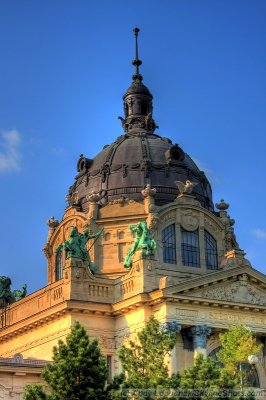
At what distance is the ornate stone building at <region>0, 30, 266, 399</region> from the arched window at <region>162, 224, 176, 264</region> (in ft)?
0.25

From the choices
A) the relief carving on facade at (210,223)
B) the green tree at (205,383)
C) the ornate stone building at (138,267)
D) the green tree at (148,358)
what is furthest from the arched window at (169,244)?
the green tree at (205,383)

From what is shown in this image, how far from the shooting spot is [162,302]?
51.9m

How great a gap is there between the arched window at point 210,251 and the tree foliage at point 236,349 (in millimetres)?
18119

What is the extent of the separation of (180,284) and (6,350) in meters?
16.4

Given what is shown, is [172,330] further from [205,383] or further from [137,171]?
[137,171]

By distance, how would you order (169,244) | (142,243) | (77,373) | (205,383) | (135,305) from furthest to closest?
(169,244) < (142,243) < (135,305) < (205,383) < (77,373)

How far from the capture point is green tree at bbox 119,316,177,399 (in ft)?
131

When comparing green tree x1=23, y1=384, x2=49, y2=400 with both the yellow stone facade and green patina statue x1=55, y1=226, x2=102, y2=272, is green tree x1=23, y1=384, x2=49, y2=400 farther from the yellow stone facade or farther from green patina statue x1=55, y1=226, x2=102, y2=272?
Answer: green patina statue x1=55, y1=226, x2=102, y2=272

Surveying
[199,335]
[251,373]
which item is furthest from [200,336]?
[251,373]

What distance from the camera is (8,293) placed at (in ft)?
219

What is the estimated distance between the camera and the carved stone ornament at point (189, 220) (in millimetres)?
63656

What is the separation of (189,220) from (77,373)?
27.7 metres

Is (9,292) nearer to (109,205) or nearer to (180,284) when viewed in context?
(109,205)

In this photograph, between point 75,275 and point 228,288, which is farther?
point 228,288
